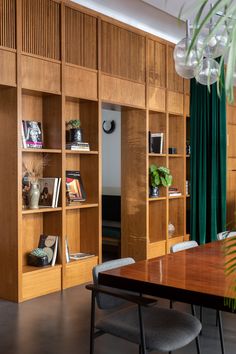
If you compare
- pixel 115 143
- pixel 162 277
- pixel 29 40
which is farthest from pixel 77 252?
pixel 115 143

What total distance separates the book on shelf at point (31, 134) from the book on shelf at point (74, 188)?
1.96ft

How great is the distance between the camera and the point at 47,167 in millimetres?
4980

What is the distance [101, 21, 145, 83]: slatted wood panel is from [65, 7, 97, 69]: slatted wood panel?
16cm

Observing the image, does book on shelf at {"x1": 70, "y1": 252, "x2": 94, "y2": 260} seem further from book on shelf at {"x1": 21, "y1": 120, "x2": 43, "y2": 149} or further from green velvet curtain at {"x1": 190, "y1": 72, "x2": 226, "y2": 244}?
green velvet curtain at {"x1": 190, "y1": 72, "x2": 226, "y2": 244}

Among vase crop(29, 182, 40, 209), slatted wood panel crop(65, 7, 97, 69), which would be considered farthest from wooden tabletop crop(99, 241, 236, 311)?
slatted wood panel crop(65, 7, 97, 69)

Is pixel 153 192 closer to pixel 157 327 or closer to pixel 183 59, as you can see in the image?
pixel 183 59

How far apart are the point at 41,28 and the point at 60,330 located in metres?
2.89

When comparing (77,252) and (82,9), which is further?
(77,252)

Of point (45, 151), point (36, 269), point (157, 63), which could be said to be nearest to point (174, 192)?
point (157, 63)

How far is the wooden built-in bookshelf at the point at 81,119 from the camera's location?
174 inches

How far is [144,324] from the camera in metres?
2.54

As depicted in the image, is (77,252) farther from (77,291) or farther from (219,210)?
(219,210)

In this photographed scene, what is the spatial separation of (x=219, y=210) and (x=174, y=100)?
1796mm

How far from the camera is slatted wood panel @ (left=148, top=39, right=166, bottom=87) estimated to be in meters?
6.11
